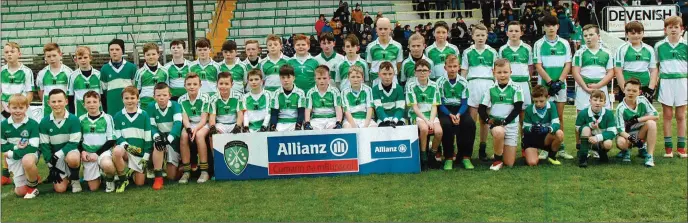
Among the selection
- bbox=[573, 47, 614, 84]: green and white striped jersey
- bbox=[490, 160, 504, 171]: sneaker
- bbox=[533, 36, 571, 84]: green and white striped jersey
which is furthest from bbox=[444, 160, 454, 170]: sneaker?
bbox=[573, 47, 614, 84]: green and white striped jersey

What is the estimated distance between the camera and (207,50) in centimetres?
762

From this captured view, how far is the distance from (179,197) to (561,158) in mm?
3914

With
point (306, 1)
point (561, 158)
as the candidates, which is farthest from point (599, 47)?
point (306, 1)

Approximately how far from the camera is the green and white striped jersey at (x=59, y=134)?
21.3 ft

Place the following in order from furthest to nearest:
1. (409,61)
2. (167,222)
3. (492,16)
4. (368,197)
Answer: (492,16), (409,61), (368,197), (167,222)

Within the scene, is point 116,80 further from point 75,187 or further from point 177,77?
point 75,187

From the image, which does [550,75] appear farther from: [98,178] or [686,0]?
[686,0]

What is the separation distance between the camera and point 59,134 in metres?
6.51

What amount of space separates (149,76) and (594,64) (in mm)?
4623

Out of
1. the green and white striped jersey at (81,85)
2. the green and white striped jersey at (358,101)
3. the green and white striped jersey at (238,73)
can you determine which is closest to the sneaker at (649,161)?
the green and white striped jersey at (358,101)

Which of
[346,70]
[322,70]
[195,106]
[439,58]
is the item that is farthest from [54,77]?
[439,58]

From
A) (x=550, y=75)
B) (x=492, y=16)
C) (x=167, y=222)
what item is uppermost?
(x=492, y=16)

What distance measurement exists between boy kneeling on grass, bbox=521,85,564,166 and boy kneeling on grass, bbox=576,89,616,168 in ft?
0.74

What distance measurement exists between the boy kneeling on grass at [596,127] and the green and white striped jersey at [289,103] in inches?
106
